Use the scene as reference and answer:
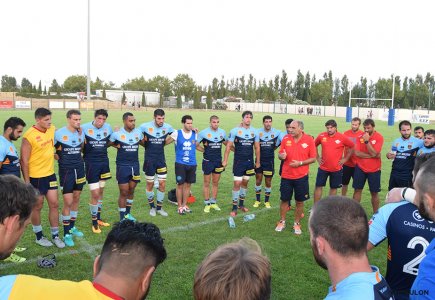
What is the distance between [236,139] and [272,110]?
62789 millimetres

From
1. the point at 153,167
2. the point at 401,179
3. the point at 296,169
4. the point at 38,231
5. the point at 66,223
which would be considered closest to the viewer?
the point at 38,231

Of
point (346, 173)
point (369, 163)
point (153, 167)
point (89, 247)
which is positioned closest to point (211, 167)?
point (153, 167)

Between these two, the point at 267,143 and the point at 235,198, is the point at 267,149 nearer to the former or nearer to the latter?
the point at 267,143

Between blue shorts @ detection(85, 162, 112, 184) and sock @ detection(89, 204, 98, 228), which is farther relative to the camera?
blue shorts @ detection(85, 162, 112, 184)

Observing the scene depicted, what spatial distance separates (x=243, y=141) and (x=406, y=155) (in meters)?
3.72

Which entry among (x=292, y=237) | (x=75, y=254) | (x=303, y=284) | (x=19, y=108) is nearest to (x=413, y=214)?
(x=303, y=284)

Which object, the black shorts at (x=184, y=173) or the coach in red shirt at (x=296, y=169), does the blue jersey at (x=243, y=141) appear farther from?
the coach in red shirt at (x=296, y=169)

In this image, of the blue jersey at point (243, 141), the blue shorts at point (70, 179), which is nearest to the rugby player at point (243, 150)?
the blue jersey at point (243, 141)

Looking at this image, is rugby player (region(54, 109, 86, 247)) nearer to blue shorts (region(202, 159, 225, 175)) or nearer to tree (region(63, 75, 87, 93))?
blue shorts (region(202, 159, 225, 175))

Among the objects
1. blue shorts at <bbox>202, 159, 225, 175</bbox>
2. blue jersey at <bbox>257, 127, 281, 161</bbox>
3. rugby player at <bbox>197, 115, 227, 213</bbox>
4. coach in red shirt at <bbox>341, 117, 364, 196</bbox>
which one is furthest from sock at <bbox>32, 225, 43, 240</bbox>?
coach in red shirt at <bbox>341, 117, 364, 196</bbox>

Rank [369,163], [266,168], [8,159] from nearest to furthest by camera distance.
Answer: [8,159] → [369,163] → [266,168]

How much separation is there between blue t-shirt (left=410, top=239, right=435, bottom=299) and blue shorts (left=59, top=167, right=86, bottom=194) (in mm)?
6147

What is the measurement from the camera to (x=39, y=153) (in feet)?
20.9

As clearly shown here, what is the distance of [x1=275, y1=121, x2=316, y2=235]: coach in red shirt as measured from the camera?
753 cm
